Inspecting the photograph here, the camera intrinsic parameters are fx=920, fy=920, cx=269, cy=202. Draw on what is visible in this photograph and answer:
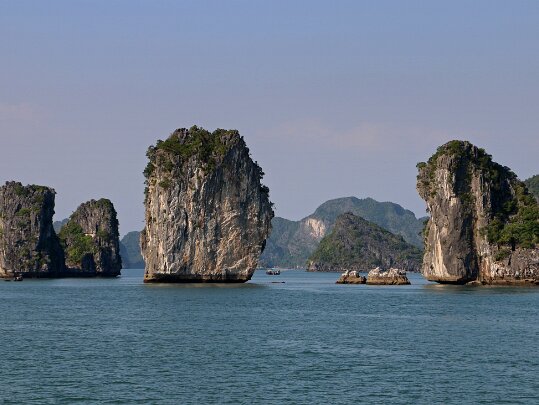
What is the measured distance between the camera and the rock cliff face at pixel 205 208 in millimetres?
135750

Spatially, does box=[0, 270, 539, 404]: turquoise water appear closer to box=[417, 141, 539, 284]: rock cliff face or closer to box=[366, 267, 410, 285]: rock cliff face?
box=[417, 141, 539, 284]: rock cliff face

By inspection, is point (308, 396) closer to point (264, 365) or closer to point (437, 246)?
point (264, 365)

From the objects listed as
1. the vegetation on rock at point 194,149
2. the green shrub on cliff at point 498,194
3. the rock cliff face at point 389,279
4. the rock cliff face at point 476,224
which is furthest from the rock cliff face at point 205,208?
the rock cliff face at point 389,279

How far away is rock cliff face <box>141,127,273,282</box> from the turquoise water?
41.5 meters

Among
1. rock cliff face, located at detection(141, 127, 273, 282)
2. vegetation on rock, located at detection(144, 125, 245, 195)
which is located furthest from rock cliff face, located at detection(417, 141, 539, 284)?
vegetation on rock, located at detection(144, 125, 245, 195)

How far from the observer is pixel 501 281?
138 m

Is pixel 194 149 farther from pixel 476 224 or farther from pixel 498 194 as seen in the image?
pixel 498 194

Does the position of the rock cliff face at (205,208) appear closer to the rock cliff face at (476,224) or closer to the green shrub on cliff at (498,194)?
the rock cliff face at (476,224)

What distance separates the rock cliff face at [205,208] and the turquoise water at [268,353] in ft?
136

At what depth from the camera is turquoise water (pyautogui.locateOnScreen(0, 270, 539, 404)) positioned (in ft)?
137

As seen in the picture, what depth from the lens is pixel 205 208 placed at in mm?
136625

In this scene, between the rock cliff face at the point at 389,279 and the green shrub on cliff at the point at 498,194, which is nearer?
the green shrub on cliff at the point at 498,194

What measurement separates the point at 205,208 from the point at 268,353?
8300 cm

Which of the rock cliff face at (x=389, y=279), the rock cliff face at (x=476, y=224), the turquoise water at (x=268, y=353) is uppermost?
the rock cliff face at (x=476, y=224)
